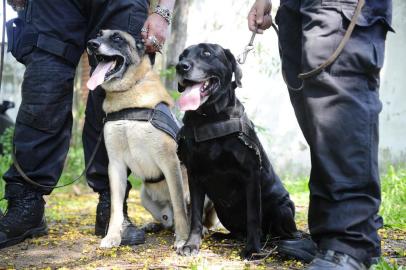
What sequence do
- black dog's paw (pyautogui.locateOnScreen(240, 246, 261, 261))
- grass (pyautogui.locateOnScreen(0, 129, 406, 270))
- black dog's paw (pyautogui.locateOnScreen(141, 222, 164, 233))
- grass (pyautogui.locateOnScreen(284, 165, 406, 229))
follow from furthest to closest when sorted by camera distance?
grass (pyautogui.locateOnScreen(284, 165, 406, 229)) → grass (pyautogui.locateOnScreen(0, 129, 406, 270)) → black dog's paw (pyautogui.locateOnScreen(141, 222, 164, 233)) → black dog's paw (pyautogui.locateOnScreen(240, 246, 261, 261))

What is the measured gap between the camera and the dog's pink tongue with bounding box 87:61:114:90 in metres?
3.02

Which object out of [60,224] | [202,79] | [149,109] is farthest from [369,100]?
[60,224]

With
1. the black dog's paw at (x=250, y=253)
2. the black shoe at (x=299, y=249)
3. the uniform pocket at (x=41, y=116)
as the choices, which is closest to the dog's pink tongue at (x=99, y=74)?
the uniform pocket at (x=41, y=116)

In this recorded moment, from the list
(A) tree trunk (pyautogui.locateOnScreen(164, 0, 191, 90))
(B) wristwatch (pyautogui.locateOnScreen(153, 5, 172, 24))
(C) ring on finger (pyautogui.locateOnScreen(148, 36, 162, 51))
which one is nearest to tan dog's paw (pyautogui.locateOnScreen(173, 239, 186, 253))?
(C) ring on finger (pyautogui.locateOnScreen(148, 36, 162, 51))

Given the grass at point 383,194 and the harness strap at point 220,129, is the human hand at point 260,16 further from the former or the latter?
the grass at point 383,194

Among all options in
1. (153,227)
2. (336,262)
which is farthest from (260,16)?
(153,227)

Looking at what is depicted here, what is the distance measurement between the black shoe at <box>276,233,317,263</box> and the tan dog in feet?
2.31

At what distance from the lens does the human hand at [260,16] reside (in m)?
2.71

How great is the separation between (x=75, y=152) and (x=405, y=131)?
531cm

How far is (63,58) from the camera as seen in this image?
3.16 metres

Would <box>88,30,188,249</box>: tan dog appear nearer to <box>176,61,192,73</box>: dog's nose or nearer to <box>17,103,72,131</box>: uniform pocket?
<box>17,103,72,131</box>: uniform pocket

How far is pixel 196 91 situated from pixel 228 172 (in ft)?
1.64

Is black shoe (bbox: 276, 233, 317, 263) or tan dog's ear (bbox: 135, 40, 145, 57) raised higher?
tan dog's ear (bbox: 135, 40, 145, 57)

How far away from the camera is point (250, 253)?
2.62 metres
